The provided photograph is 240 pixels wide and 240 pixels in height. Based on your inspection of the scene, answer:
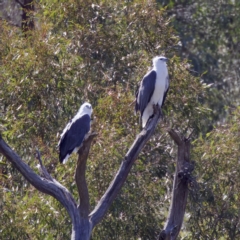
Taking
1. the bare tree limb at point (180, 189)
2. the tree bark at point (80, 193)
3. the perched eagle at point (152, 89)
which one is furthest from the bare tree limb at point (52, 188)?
the perched eagle at point (152, 89)

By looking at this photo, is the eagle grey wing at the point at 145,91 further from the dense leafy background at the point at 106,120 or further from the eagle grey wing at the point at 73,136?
the eagle grey wing at the point at 73,136

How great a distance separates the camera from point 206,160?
7445 mm

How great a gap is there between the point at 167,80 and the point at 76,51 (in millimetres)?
1227

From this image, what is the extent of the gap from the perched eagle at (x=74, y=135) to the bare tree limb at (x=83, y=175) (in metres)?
1.32

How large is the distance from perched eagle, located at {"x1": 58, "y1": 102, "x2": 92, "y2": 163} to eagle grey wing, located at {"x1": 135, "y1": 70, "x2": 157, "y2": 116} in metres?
0.55

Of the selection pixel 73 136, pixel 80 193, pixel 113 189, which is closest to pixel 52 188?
pixel 80 193

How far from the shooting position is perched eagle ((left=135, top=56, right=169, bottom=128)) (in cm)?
709

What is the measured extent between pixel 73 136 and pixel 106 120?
0.78 metres

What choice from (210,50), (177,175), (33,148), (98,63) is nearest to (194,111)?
(98,63)

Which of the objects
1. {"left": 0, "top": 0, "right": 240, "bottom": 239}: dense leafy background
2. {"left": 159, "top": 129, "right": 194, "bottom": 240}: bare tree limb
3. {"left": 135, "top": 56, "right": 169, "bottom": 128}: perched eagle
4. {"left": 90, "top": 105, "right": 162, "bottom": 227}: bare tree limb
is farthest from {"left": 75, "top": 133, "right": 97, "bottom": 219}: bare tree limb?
{"left": 135, "top": 56, "right": 169, "bottom": 128}: perched eagle

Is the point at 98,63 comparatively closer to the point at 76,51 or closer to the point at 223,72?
the point at 76,51

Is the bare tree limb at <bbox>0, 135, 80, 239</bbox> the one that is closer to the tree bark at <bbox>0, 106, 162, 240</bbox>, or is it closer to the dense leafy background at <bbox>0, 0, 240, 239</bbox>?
the tree bark at <bbox>0, 106, 162, 240</bbox>

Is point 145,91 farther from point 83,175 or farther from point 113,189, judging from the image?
point 83,175

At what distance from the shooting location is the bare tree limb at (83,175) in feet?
16.8
